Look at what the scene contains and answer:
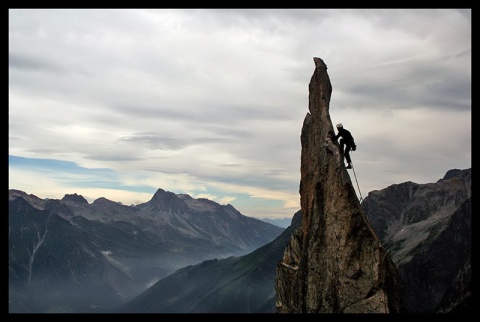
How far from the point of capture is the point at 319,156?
43688mm

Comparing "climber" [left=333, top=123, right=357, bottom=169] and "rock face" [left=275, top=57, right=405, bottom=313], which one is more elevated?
"climber" [left=333, top=123, right=357, bottom=169]

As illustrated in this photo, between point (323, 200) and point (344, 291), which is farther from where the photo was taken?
point (323, 200)

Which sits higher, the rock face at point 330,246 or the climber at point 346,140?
the climber at point 346,140

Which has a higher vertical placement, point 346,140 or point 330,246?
point 346,140

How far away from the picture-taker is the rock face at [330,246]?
37344 mm

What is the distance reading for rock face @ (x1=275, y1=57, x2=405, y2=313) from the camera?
37.3 m

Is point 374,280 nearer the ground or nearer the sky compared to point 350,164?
nearer the ground

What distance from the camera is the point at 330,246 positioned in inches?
1556

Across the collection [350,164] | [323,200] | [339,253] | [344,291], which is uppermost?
[350,164]
